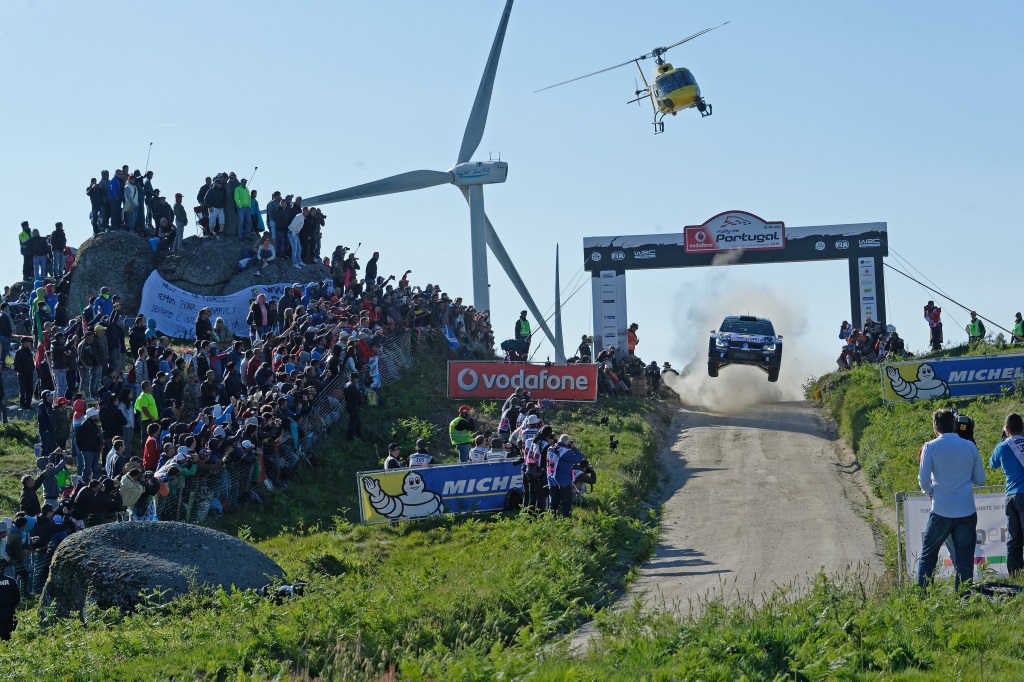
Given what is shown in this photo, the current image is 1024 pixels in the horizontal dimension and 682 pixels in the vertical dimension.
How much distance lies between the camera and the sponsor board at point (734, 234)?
47.5 m

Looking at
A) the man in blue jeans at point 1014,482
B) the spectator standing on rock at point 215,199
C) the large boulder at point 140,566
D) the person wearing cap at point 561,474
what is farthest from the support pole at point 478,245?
the man in blue jeans at point 1014,482

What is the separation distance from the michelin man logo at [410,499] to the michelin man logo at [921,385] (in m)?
13.2

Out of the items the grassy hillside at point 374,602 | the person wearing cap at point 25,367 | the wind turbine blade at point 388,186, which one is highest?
the wind turbine blade at point 388,186

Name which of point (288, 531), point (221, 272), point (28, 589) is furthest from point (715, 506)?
point (221, 272)

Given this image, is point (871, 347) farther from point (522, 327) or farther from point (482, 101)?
point (482, 101)

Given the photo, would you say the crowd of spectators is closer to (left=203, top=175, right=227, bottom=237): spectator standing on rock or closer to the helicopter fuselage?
the helicopter fuselage

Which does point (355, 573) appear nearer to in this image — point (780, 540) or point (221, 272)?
point (780, 540)

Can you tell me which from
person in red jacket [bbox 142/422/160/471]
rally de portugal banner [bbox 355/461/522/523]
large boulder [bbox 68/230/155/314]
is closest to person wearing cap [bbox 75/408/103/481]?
person in red jacket [bbox 142/422/160/471]

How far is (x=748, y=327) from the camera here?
138 ft

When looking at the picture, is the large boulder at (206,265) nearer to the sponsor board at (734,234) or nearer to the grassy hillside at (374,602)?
the grassy hillside at (374,602)

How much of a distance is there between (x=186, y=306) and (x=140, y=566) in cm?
2153

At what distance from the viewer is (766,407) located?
127 ft

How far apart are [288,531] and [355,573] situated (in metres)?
4.90

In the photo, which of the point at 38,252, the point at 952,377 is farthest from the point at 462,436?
the point at 38,252
